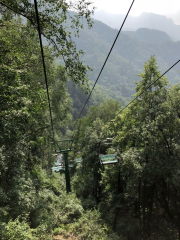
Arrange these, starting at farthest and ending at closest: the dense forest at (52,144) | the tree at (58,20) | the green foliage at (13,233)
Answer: the green foliage at (13,233) < the dense forest at (52,144) < the tree at (58,20)

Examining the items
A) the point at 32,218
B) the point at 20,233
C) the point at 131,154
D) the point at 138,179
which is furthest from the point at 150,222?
the point at 20,233

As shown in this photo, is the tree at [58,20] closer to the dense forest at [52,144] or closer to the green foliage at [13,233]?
the dense forest at [52,144]

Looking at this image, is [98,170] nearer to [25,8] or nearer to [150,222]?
[150,222]

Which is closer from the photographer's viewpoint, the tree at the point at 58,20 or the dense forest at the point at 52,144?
the tree at the point at 58,20

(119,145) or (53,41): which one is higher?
(53,41)

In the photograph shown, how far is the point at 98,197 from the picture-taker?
59.1 ft

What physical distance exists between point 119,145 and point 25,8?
10555mm

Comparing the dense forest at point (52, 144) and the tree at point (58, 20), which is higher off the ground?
the tree at point (58, 20)

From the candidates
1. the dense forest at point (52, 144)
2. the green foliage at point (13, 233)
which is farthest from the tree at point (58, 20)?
the green foliage at point (13, 233)

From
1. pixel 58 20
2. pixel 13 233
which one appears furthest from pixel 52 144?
pixel 58 20

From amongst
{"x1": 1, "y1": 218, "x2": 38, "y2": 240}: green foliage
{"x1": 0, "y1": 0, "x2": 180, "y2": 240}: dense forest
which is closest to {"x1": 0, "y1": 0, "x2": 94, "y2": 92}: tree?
{"x1": 0, "y1": 0, "x2": 180, "y2": 240}: dense forest

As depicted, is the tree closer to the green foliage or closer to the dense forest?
the dense forest

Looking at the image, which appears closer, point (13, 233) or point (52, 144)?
point (13, 233)

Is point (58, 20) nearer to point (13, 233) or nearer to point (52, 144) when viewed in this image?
point (13, 233)
